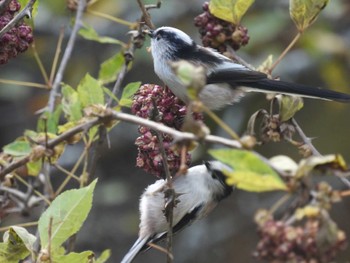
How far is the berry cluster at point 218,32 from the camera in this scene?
2.79 m

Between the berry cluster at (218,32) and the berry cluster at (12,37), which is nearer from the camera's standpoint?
the berry cluster at (12,37)

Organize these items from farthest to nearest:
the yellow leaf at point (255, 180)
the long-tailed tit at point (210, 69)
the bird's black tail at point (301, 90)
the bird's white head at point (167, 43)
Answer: the bird's white head at point (167, 43)
the long-tailed tit at point (210, 69)
the bird's black tail at point (301, 90)
the yellow leaf at point (255, 180)

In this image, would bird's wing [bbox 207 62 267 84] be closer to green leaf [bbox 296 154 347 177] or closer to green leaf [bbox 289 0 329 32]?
green leaf [bbox 289 0 329 32]

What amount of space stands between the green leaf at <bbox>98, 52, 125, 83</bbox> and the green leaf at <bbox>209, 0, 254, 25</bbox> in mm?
485

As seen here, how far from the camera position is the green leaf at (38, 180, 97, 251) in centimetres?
198

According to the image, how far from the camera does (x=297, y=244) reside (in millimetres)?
1393

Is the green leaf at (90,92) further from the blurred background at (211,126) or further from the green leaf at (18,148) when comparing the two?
the blurred background at (211,126)

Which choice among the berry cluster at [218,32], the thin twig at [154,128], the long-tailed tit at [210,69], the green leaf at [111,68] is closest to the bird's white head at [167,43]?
the long-tailed tit at [210,69]

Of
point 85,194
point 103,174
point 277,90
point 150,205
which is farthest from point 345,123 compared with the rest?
point 85,194

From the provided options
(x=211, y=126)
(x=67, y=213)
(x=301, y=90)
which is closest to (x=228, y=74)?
(x=301, y=90)

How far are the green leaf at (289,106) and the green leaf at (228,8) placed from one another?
13.4 inches

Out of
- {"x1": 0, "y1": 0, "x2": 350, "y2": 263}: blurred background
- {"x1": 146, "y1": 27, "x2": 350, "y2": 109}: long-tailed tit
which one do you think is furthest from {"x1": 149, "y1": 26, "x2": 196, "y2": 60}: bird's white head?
{"x1": 0, "y1": 0, "x2": 350, "y2": 263}: blurred background

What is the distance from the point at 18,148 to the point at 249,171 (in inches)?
42.6

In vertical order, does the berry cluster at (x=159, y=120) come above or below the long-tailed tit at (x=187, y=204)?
above
